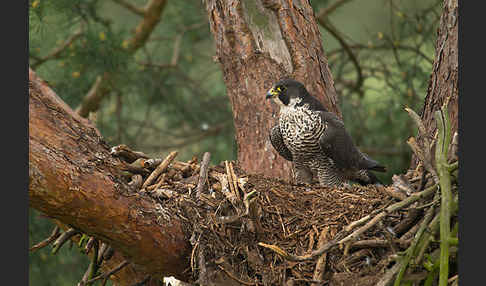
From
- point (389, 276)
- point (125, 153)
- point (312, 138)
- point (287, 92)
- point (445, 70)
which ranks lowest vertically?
point (389, 276)

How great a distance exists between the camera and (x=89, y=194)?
6.44ft

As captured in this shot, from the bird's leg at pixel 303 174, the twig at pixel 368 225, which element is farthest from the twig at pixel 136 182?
the bird's leg at pixel 303 174

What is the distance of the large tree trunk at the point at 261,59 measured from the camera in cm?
338

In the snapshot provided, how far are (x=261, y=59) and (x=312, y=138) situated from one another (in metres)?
0.55

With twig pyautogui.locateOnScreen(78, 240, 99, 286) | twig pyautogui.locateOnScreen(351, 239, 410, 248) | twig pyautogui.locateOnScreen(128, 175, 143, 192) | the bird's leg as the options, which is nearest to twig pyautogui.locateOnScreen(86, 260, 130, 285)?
twig pyautogui.locateOnScreen(78, 240, 99, 286)

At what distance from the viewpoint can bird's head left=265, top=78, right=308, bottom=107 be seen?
3307mm

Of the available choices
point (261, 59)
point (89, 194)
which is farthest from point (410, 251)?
point (261, 59)

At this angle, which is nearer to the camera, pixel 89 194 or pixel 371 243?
pixel 89 194

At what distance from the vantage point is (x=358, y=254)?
212 centimetres

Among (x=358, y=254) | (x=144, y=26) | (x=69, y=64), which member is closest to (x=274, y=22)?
(x=358, y=254)

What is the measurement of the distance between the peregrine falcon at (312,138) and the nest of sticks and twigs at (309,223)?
2.27ft

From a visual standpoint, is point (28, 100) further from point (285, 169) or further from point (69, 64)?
point (69, 64)

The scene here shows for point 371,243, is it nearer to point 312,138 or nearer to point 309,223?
point 309,223

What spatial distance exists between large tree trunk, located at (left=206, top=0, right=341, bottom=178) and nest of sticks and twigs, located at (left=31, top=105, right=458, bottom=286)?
809 millimetres
